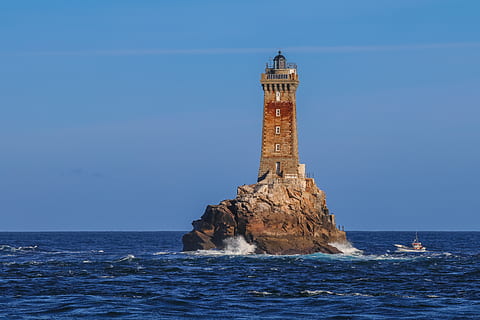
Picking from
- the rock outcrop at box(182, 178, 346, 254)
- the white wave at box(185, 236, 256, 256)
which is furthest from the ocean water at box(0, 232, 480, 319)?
the rock outcrop at box(182, 178, 346, 254)

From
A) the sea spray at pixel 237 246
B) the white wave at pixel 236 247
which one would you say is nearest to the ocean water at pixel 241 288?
the white wave at pixel 236 247

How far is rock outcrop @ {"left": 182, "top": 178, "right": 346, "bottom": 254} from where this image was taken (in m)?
106

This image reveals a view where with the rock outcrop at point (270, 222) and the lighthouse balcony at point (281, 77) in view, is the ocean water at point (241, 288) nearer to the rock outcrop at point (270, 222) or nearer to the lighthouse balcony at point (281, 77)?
the rock outcrop at point (270, 222)

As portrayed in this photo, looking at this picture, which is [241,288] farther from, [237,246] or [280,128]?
[280,128]

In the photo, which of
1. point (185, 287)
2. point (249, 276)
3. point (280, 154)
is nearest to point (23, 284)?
point (185, 287)

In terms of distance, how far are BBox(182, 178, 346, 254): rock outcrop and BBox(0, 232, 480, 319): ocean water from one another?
328cm

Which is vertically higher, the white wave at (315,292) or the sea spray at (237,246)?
the sea spray at (237,246)

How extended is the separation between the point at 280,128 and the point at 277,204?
528 inches

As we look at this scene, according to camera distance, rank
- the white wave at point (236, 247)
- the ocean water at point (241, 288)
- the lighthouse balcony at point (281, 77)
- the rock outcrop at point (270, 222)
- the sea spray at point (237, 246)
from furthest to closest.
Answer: the lighthouse balcony at point (281, 77)
the sea spray at point (237, 246)
the white wave at point (236, 247)
the rock outcrop at point (270, 222)
the ocean water at point (241, 288)

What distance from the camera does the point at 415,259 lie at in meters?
107

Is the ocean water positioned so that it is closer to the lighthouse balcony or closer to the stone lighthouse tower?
the stone lighthouse tower

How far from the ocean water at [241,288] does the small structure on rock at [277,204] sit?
12.5 ft

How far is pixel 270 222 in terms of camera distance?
106000mm

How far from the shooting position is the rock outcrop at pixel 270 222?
106 m
